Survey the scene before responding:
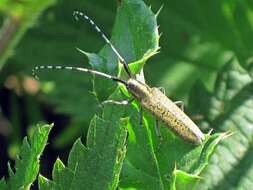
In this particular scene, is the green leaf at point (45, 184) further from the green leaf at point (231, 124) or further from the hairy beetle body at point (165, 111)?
the green leaf at point (231, 124)

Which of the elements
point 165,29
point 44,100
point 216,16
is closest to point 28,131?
point 44,100

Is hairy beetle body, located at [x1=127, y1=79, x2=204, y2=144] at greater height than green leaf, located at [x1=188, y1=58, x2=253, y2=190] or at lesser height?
greater

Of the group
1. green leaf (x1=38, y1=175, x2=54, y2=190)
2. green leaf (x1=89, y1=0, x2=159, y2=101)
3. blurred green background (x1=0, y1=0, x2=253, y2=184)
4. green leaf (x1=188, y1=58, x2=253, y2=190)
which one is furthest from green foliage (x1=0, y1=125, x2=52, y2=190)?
blurred green background (x1=0, y1=0, x2=253, y2=184)

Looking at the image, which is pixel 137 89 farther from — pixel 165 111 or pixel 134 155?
pixel 134 155

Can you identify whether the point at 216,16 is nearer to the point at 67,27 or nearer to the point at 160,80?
the point at 160,80

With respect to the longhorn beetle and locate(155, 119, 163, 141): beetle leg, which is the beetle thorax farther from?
locate(155, 119, 163, 141): beetle leg

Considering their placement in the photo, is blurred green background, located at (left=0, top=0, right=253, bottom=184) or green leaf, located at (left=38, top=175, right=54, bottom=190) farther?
blurred green background, located at (left=0, top=0, right=253, bottom=184)
